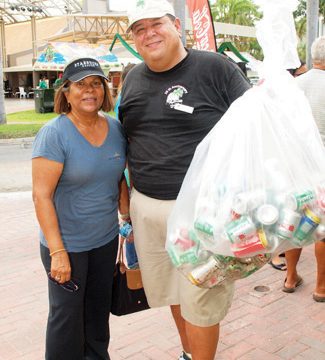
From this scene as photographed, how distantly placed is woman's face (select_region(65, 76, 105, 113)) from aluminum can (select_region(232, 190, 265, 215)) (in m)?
0.88

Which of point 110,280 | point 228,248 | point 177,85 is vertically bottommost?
point 110,280

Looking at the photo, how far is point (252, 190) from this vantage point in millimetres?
1813

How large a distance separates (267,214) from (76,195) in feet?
3.08

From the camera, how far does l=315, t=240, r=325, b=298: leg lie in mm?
3354

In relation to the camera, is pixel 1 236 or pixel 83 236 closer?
pixel 83 236

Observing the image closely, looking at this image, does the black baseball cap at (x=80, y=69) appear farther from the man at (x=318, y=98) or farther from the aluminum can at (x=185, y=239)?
the man at (x=318, y=98)

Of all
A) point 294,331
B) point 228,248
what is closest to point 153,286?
point 228,248

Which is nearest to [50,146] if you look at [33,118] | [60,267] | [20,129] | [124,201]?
[60,267]

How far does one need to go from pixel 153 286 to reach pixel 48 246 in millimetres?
641

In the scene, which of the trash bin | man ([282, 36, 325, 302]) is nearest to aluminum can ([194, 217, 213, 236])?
man ([282, 36, 325, 302])

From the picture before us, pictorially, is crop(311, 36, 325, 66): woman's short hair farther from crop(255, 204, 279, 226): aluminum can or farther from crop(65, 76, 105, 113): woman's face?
crop(255, 204, 279, 226): aluminum can

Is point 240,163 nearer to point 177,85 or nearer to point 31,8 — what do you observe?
point 177,85

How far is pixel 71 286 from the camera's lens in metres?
2.27

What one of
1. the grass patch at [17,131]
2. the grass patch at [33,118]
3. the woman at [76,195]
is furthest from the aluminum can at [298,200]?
the grass patch at [33,118]
